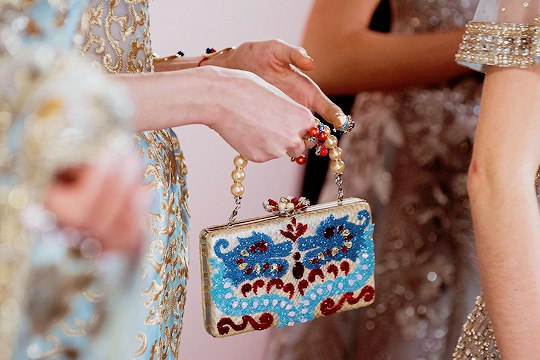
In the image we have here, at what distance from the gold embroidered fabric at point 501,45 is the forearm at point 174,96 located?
26 centimetres

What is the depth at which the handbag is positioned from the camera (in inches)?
32.4

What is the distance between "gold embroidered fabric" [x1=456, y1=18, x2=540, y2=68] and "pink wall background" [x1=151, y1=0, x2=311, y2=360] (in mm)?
872

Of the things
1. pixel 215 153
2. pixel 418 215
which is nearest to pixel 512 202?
pixel 418 215

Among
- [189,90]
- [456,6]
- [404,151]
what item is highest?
[456,6]

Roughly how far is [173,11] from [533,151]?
3.32 feet

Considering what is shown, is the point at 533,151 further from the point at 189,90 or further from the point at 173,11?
the point at 173,11

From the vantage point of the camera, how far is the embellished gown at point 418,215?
121cm

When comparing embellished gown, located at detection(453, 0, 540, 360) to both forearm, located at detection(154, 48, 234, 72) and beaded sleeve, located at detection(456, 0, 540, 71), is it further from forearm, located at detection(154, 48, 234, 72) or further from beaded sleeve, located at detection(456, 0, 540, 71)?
forearm, located at detection(154, 48, 234, 72)

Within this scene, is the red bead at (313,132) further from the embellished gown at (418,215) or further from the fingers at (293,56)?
the embellished gown at (418,215)

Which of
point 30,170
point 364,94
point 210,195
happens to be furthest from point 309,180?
point 30,170

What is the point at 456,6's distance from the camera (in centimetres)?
119

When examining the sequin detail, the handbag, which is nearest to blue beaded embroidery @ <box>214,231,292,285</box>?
the handbag

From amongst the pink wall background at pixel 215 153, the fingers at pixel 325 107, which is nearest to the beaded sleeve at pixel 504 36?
the fingers at pixel 325 107

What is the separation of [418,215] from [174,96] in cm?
70
